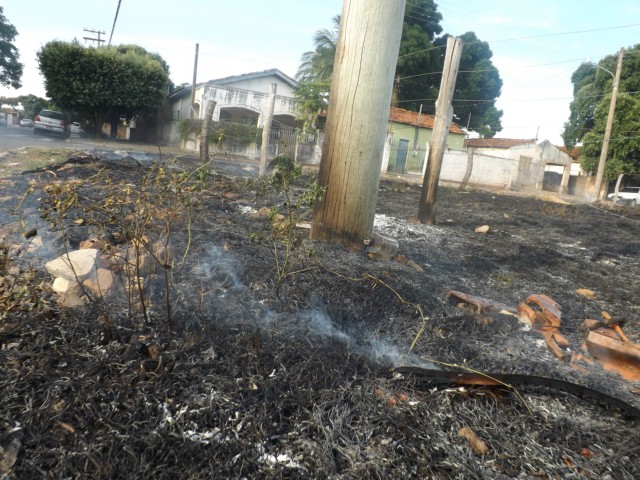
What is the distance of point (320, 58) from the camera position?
1128 inches

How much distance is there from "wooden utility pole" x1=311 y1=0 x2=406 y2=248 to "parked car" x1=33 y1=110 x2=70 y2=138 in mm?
21775

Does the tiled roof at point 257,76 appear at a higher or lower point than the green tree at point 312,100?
higher

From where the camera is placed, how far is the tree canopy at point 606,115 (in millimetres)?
24016

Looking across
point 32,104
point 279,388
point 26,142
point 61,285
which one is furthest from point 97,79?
point 32,104

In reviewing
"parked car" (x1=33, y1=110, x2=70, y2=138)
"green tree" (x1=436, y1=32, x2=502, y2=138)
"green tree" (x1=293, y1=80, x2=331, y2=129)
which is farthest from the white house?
"green tree" (x1=436, y1=32, x2=502, y2=138)

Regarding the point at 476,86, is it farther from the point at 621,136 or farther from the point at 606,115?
the point at 621,136

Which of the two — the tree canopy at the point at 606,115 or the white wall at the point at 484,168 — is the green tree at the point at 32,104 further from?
the tree canopy at the point at 606,115

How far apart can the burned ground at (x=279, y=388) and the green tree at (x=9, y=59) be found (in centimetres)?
4411

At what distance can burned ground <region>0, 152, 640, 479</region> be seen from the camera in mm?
1385

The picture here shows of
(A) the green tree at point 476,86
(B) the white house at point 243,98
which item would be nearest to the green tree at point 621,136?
(A) the green tree at point 476,86

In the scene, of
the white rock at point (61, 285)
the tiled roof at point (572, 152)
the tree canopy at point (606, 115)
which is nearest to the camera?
the white rock at point (61, 285)

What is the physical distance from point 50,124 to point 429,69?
78.9 feet

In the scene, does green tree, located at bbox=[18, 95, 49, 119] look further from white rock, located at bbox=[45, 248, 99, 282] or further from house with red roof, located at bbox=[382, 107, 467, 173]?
white rock, located at bbox=[45, 248, 99, 282]

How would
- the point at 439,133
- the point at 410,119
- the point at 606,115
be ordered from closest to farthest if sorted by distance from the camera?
the point at 439,133
the point at 606,115
the point at 410,119
